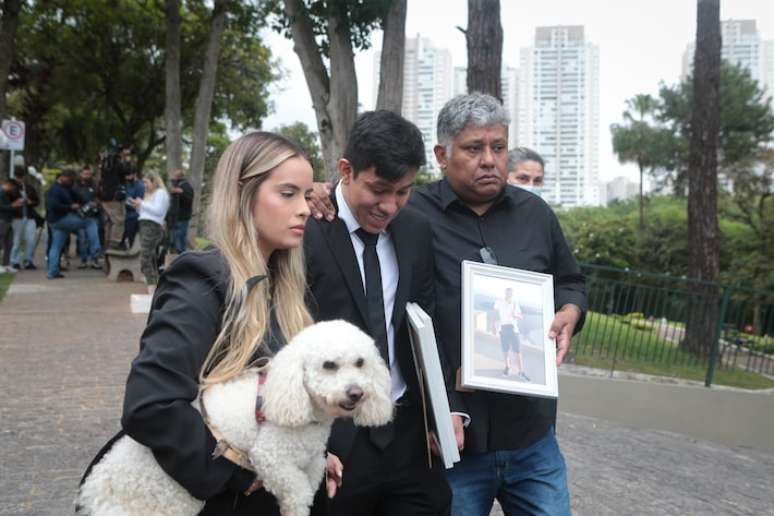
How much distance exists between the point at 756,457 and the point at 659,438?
3.56ft

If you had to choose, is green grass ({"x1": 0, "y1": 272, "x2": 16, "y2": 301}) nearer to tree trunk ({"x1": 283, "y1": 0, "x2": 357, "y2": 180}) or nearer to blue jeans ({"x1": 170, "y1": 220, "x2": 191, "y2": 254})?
blue jeans ({"x1": 170, "y1": 220, "x2": 191, "y2": 254})

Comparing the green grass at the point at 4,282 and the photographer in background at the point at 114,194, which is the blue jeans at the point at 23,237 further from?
the photographer in background at the point at 114,194

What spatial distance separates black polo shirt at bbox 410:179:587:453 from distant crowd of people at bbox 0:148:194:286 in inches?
452

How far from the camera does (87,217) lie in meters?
17.8

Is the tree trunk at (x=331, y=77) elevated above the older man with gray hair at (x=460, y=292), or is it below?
above

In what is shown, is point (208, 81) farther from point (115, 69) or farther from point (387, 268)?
point (387, 268)

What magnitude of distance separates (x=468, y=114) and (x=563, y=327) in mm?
837

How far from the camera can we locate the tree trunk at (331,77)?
10.7 metres

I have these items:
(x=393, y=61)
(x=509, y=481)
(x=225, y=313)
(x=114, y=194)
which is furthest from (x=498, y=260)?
(x=114, y=194)

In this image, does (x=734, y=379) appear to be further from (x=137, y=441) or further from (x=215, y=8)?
(x=215, y=8)

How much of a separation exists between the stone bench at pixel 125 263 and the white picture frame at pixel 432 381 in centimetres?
1537

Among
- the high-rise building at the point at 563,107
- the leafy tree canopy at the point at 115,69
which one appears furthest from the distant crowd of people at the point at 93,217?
the high-rise building at the point at 563,107

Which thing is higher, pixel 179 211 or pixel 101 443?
pixel 179 211

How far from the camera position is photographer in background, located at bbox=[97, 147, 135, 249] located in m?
18.9
